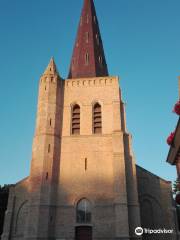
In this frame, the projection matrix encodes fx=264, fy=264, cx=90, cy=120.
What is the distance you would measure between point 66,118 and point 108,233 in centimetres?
935

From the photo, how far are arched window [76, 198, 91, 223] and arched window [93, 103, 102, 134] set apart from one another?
18.2ft

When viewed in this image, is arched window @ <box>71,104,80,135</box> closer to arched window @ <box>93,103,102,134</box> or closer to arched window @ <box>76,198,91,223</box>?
arched window @ <box>93,103,102,134</box>

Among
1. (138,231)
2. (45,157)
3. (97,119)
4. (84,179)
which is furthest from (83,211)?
(97,119)

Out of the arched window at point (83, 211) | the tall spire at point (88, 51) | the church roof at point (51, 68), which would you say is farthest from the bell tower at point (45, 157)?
the tall spire at point (88, 51)

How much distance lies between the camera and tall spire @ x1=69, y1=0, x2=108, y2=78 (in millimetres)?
25188

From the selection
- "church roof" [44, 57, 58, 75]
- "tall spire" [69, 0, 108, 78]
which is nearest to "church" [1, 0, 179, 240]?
"church roof" [44, 57, 58, 75]

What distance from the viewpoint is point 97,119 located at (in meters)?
21.6

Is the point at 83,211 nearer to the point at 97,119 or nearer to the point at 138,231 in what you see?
the point at 138,231

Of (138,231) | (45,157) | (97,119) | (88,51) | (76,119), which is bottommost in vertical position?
(138,231)

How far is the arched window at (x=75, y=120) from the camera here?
2136cm

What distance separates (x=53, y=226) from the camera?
17391 mm

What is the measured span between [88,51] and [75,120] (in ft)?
28.1

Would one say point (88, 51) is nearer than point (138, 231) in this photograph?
No

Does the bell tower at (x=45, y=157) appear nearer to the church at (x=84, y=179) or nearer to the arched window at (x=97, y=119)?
the church at (x=84, y=179)
